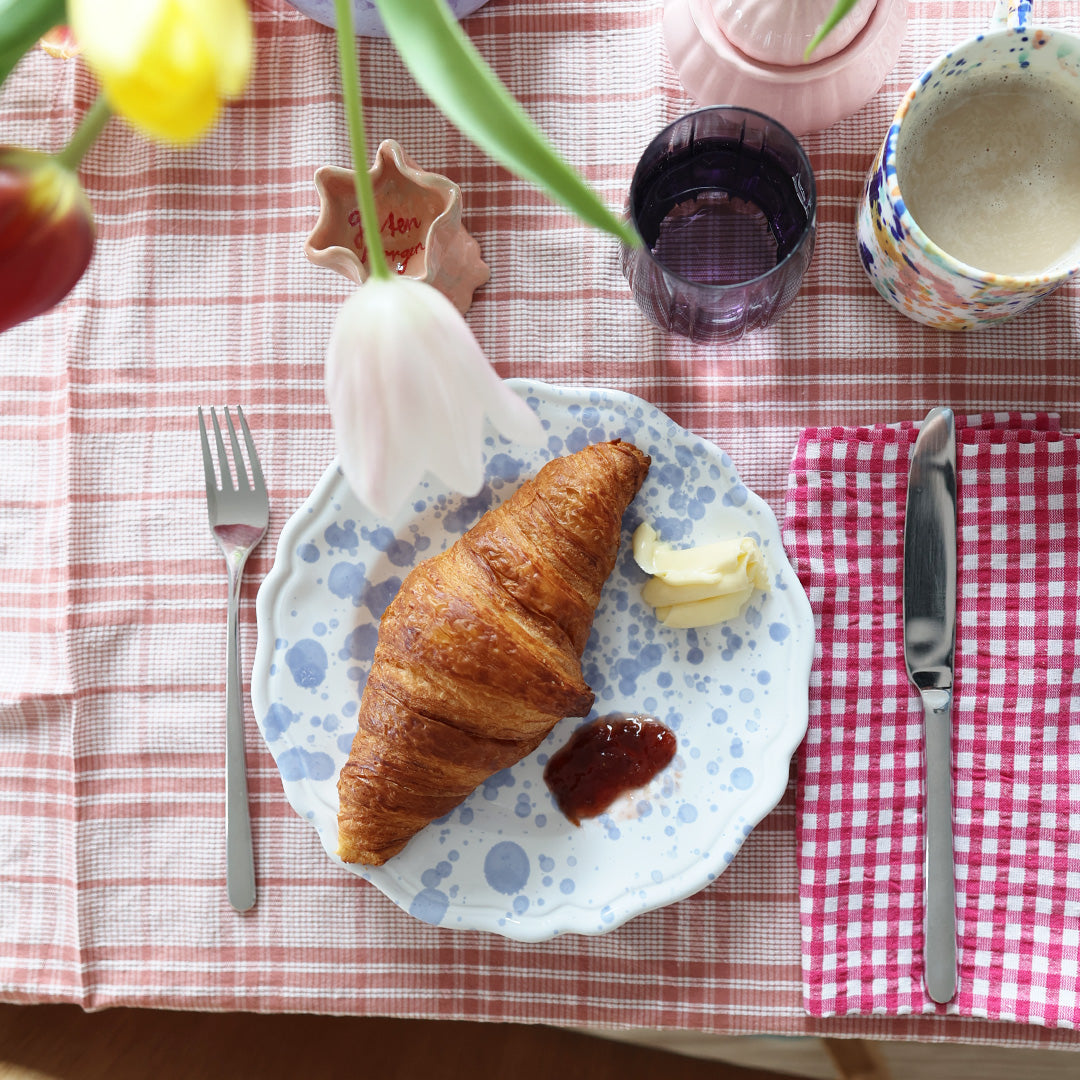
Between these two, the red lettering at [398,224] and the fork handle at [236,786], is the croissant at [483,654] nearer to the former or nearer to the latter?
the fork handle at [236,786]

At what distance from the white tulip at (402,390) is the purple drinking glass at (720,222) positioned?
17.8 inches

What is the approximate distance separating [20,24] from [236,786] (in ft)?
2.64

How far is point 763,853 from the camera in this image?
1.04 m

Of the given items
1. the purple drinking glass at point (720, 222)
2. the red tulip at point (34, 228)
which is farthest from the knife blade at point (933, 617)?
the red tulip at point (34, 228)

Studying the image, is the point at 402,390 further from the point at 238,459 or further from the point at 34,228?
the point at 238,459

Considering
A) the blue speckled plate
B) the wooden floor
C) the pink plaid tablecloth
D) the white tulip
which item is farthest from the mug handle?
the wooden floor

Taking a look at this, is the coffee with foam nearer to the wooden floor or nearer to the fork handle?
the fork handle

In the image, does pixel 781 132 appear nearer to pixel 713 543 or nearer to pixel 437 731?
pixel 713 543

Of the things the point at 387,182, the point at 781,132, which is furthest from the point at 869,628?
the point at 387,182

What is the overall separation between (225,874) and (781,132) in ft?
3.34

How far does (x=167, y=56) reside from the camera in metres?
0.30

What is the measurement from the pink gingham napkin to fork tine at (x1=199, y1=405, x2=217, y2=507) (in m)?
0.67

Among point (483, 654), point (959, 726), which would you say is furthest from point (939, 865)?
point (483, 654)

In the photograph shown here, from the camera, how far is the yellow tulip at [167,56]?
11.7 inches
